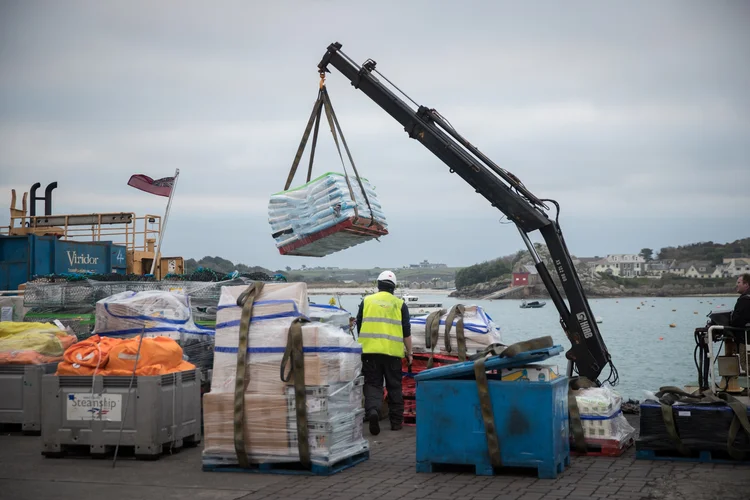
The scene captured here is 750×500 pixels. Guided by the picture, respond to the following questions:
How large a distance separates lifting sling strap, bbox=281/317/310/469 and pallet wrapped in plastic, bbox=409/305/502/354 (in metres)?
3.86

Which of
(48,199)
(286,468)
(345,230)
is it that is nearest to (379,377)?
(345,230)

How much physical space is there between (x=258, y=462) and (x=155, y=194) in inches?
532

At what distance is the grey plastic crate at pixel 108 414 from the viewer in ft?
29.0

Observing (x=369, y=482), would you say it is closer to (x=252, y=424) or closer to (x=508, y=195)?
(x=252, y=424)

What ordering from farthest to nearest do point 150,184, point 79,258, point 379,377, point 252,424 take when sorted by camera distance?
point 79,258 → point 150,184 → point 379,377 → point 252,424

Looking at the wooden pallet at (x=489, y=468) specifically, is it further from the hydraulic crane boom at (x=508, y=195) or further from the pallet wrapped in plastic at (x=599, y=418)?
the hydraulic crane boom at (x=508, y=195)

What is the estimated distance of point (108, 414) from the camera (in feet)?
29.4

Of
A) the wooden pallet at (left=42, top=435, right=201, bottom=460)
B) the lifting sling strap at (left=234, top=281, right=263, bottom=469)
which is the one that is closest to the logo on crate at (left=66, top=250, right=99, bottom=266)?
the wooden pallet at (left=42, top=435, right=201, bottom=460)

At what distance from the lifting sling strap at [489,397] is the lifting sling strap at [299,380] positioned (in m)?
1.74

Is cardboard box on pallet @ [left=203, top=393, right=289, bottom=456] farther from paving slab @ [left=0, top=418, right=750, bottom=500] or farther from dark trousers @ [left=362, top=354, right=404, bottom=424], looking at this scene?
dark trousers @ [left=362, top=354, right=404, bottom=424]

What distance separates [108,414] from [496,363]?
4.29m

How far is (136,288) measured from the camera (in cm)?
1385

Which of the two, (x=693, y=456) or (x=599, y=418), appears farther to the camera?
(x=599, y=418)

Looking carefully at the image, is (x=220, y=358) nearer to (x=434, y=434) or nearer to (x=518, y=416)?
(x=434, y=434)
